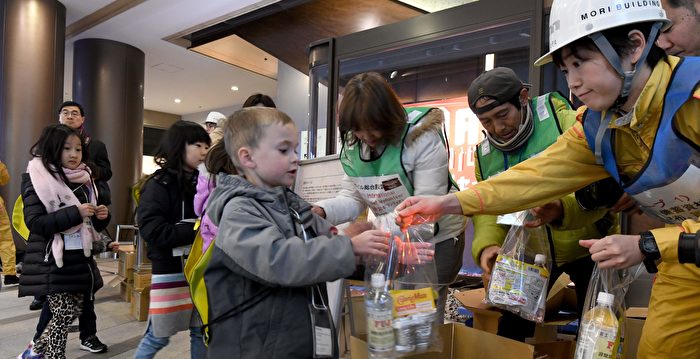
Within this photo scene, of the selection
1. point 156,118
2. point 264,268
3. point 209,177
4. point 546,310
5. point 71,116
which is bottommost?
point 546,310

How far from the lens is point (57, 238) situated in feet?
8.41

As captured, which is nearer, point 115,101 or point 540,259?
point 540,259

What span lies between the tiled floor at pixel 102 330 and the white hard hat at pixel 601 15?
9.04 feet

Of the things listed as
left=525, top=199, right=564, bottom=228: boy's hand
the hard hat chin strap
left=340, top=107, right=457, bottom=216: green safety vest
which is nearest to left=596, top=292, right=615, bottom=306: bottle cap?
left=525, top=199, right=564, bottom=228: boy's hand

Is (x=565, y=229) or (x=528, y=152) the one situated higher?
(x=528, y=152)

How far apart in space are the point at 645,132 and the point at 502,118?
0.58 m

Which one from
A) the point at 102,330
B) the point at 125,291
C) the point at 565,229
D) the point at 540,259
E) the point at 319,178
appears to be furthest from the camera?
the point at 125,291

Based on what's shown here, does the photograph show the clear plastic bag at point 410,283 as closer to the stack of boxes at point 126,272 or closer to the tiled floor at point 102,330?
the tiled floor at point 102,330

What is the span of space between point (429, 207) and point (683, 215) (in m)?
0.67

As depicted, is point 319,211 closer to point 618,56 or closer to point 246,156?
point 246,156

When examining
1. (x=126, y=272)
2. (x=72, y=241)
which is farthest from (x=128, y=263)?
(x=72, y=241)

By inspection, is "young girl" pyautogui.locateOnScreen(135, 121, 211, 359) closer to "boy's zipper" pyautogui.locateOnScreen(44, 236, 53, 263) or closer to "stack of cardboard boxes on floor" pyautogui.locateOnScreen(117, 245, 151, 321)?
"boy's zipper" pyautogui.locateOnScreen(44, 236, 53, 263)

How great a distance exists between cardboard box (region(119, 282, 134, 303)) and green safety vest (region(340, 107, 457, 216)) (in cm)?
333

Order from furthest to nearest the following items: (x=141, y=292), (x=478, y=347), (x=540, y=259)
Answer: (x=141, y=292) → (x=540, y=259) → (x=478, y=347)
